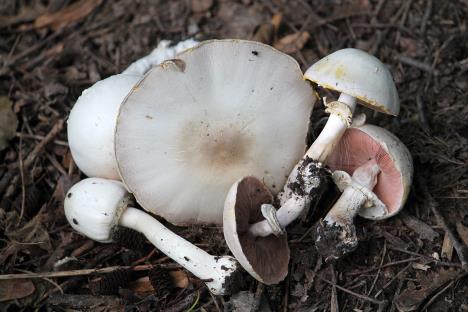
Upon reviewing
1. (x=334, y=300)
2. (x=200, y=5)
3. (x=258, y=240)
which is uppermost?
(x=200, y=5)

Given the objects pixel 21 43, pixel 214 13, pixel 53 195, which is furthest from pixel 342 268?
pixel 21 43

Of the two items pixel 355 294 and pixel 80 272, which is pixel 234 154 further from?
pixel 80 272

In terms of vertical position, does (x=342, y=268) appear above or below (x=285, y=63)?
below

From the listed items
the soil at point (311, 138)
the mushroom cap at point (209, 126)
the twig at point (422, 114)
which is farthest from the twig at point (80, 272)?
the twig at point (422, 114)

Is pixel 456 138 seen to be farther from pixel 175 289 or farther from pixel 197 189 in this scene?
pixel 175 289

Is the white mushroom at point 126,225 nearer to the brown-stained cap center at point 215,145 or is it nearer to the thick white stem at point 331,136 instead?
the brown-stained cap center at point 215,145

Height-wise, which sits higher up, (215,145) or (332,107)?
(332,107)

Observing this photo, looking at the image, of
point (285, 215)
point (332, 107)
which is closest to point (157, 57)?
point (332, 107)
